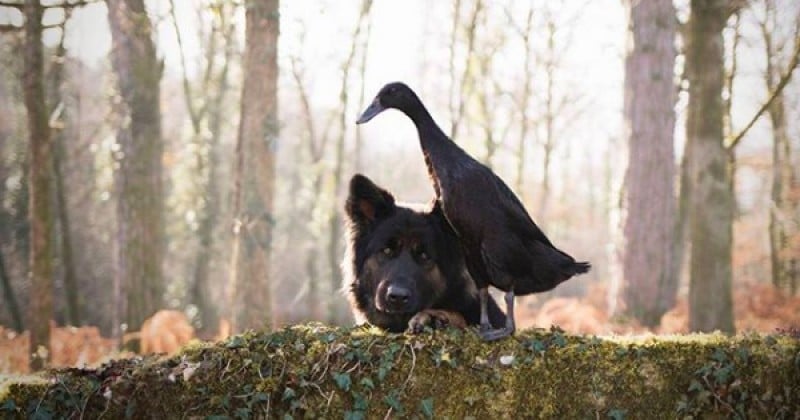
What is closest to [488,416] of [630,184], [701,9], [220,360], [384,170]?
[220,360]

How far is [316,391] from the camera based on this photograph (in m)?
3.96

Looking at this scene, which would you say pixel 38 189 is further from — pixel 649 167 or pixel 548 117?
pixel 548 117

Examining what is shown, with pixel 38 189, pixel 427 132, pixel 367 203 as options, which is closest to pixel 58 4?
pixel 38 189

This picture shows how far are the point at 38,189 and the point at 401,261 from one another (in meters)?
8.16

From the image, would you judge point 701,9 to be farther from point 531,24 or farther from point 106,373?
point 531,24

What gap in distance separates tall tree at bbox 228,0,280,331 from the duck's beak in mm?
6593

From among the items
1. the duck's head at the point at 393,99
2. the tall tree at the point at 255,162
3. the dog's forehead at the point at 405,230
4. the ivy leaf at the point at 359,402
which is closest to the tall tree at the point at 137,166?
the tall tree at the point at 255,162

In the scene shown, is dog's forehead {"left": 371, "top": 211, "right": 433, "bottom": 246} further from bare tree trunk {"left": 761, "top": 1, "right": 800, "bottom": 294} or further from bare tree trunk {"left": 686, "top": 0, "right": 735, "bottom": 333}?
bare tree trunk {"left": 761, "top": 1, "right": 800, "bottom": 294}

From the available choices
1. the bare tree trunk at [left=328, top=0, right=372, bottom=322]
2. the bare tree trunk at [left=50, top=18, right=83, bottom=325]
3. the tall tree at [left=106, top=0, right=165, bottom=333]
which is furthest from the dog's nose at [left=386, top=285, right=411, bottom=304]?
the bare tree trunk at [left=328, top=0, right=372, bottom=322]

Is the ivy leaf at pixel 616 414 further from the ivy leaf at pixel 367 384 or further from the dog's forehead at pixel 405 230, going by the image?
the dog's forehead at pixel 405 230

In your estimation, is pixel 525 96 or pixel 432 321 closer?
pixel 432 321

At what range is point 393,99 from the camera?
4504 millimetres

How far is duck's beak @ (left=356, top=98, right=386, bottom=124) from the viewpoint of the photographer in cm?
441

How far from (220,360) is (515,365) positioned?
1.62 m
